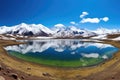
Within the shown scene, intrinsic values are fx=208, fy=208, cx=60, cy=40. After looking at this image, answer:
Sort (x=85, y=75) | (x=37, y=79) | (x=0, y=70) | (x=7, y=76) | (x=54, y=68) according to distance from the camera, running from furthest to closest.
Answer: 1. (x=54, y=68)
2. (x=85, y=75)
3. (x=37, y=79)
4. (x=0, y=70)
5. (x=7, y=76)

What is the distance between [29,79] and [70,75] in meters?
11.9

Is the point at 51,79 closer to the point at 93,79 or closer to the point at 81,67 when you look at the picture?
the point at 93,79

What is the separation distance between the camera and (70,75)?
156 ft

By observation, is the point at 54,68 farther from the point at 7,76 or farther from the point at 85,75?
the point at 7,76

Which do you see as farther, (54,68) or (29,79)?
(54,68)

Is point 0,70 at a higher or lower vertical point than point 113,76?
higher

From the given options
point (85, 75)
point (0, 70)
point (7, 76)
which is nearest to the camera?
point (7, 76)

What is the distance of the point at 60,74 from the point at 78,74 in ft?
13.7

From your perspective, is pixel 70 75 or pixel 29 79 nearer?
pixel 29 79

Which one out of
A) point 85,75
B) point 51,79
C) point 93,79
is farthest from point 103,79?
point 51,79

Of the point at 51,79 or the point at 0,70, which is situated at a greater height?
the point at 0,70

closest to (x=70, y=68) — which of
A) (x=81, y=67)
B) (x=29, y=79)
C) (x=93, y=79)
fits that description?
(x=81, y=67)

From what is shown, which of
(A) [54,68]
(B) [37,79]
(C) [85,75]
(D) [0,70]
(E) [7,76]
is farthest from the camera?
(A) [54,68]

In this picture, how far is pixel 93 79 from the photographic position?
4181 cm
